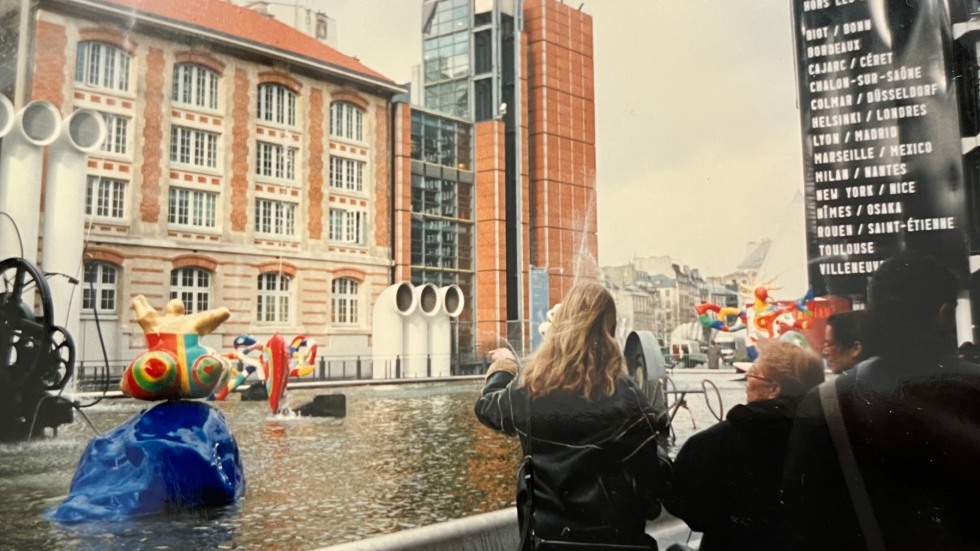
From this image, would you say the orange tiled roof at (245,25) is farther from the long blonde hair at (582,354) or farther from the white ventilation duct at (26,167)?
the long blonde hair at (582,354)

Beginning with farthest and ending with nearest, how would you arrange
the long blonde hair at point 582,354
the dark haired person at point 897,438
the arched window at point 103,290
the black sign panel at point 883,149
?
the arched window at point 103,290 → the long blonde hair at point 582,354 → the black sign panel at point 883,149 → the dark haired person at point 897,438

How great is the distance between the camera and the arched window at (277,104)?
7.92ft

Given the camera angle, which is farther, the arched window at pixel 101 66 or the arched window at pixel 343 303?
the arched window at pixel 343 303

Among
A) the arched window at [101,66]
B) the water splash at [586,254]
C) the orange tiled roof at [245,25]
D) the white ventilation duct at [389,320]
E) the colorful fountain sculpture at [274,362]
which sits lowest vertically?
the colorful fountain sculpture at [274,362]

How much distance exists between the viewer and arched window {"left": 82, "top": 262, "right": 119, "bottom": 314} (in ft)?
7.29

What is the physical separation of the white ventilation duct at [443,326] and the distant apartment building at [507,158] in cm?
5

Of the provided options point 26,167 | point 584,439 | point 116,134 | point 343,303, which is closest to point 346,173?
point 343,303

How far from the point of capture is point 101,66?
7.30ft

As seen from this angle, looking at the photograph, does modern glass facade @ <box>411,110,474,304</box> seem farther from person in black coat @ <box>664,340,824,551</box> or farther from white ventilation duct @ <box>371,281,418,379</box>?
person in black coat @ <box>664,340,824,551</box>

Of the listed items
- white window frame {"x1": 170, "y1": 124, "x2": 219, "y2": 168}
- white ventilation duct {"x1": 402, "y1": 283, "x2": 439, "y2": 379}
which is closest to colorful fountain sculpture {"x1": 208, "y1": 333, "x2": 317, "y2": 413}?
white ventilation duct {"x1": 402, "y1": 283, "x2": 439, "y2": 379}

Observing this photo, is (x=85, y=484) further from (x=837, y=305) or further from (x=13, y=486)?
(x=837, y=305)

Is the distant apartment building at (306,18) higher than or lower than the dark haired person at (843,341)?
higher

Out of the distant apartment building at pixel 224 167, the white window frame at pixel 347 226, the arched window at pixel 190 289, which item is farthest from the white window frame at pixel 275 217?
the arched window at pixel 190 289

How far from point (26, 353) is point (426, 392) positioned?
1179mm
